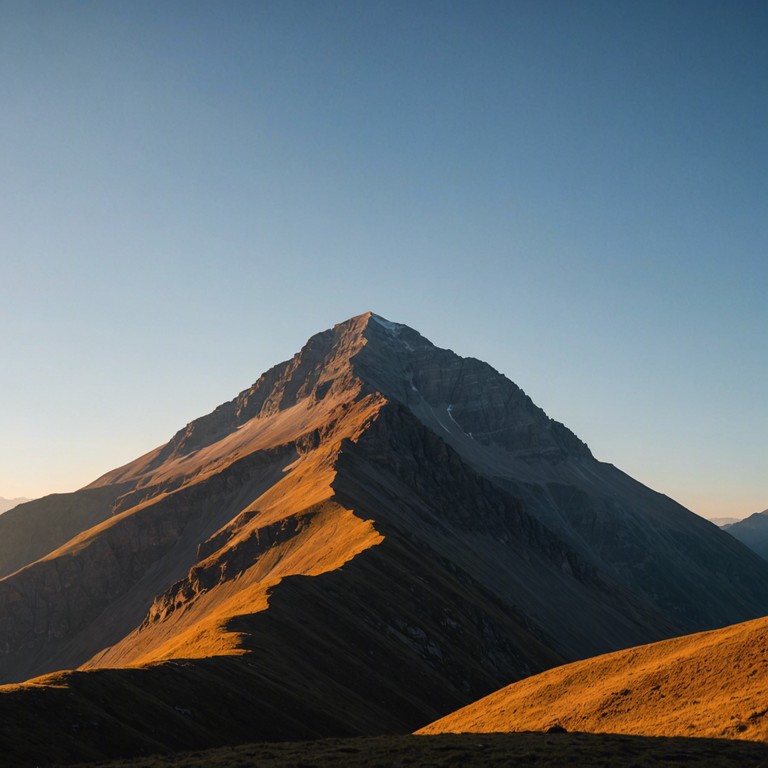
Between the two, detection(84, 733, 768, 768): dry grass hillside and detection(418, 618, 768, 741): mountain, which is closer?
detection(84, 733, 768, 768): dry grass hillside

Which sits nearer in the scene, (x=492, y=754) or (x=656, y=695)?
(x=492, y=754)

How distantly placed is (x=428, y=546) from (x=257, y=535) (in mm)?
40273

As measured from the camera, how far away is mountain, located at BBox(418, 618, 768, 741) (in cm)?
4972

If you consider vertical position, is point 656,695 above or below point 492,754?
below

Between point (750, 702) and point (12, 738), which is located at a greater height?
point (12, 738)

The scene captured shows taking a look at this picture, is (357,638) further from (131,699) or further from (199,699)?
(131,699)

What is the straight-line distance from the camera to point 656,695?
5691 centimetres

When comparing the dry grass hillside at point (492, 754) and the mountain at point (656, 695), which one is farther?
the mountain at point (656, 695)

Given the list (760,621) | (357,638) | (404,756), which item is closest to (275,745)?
(404,756)

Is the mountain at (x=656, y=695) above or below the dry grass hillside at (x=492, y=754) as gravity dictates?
below

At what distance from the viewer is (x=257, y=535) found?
616 ft

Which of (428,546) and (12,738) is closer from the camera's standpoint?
(12,738)

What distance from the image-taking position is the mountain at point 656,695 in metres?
49.7

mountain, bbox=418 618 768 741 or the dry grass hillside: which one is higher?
the dry grass hillside
